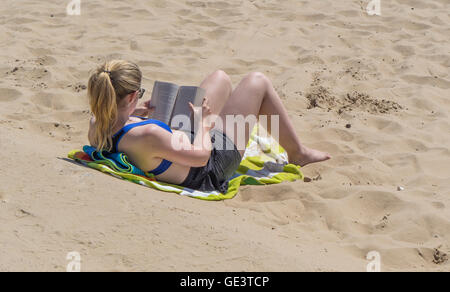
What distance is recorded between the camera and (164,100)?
3.68 metres

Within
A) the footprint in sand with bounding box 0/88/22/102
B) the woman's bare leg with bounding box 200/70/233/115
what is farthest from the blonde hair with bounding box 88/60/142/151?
the footprint in sand with bounding box 0/88/22/102

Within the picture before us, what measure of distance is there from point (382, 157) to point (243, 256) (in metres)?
2.02

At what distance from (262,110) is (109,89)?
51.5 inches

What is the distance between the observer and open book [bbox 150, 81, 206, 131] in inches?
141

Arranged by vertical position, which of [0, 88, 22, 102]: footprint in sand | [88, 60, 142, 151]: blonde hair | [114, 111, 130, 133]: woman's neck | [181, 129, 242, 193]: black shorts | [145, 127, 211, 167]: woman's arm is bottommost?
[0, 88, 22, 102]: footprint in sand

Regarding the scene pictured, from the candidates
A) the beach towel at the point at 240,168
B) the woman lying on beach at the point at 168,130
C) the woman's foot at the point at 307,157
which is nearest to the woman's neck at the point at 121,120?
the woman lying on beach at the point at 168,130

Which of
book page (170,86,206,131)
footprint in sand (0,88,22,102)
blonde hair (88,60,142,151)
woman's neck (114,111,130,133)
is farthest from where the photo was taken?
footprint in sand (0,88,22,102)

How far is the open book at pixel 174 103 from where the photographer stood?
3.59 metres

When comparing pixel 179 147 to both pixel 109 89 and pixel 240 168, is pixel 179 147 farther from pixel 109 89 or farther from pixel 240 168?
pixel 240 168

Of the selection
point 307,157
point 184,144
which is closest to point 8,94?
point 184,144

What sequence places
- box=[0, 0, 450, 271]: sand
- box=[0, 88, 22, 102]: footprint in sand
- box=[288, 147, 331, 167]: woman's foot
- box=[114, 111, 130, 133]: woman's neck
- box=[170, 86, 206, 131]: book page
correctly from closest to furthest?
box=[0, 0, 450, 271]: sand
box=[114, 111, 130, 133]: woman's neck
box=[170, 86, 206, 131]: book page
box=[288, 147, 331, 167]: woman's foot
box=[0, 88, 22, 102]: footprint in sand

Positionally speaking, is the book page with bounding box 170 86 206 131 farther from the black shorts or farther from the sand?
the sand

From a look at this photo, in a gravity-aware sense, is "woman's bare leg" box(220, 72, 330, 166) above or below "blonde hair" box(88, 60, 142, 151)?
below

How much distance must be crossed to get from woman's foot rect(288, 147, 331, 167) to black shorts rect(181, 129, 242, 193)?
1.93 ft
